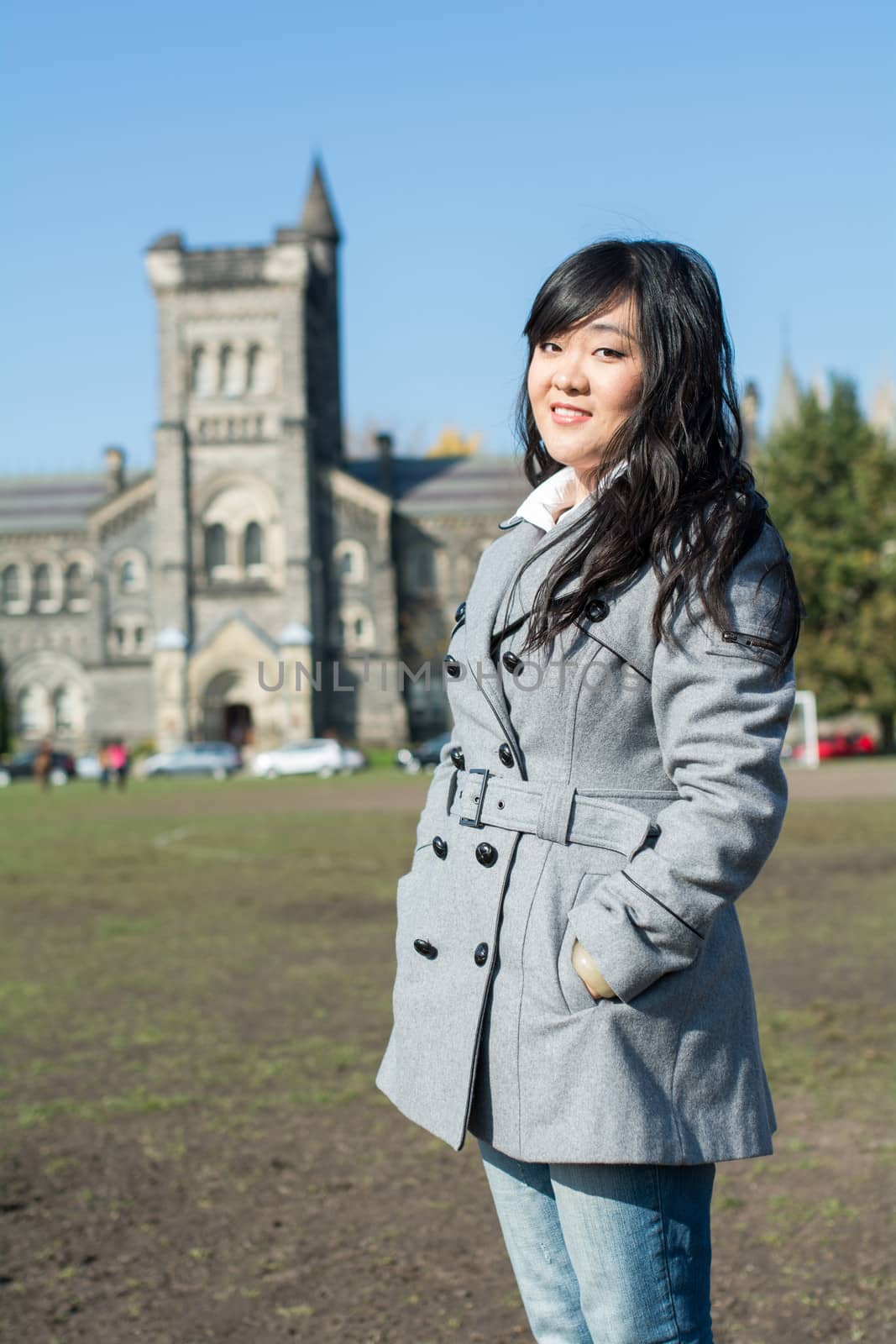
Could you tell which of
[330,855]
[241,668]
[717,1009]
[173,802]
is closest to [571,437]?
[717,1009]

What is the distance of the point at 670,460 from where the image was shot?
2.19 metres

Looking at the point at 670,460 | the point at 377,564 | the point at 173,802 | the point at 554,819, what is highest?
the point at 377,564

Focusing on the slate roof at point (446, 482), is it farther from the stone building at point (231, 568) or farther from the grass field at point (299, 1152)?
the grass field at point (299, 1152)

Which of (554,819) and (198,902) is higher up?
(554,819)

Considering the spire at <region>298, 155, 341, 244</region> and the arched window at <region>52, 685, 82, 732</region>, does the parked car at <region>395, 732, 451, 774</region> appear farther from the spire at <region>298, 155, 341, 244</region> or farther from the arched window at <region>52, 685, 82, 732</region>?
→ the spire at <region>298, 155, 341, 244</region>

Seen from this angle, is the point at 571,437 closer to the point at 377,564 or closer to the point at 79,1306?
the point at 79,1306

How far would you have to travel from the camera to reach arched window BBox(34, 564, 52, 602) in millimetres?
60906

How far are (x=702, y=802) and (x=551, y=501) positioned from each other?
70 centimetres

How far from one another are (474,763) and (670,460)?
615mm

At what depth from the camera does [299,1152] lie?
5.30 meters

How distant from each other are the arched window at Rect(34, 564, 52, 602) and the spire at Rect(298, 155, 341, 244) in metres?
21.8

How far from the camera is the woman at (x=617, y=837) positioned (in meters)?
2.07

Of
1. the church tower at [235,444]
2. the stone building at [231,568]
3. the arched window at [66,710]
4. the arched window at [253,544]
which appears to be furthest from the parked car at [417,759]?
the arched window at [66,710]

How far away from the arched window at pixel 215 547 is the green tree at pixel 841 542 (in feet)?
71.6
